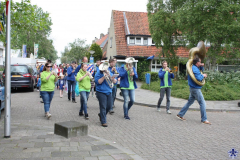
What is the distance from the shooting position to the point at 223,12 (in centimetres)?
1506

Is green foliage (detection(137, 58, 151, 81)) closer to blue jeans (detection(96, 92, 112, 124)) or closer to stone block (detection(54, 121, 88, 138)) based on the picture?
blue jeans (detection(96, 92, 112, 124))

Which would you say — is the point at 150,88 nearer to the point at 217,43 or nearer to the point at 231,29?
the point at 217,43

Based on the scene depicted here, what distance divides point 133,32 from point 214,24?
13494 millimetres

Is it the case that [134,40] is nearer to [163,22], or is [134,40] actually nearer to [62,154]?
[163,22]

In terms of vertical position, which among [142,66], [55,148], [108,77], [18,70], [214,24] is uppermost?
[214,24]

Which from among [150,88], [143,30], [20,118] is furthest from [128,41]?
[20,118]

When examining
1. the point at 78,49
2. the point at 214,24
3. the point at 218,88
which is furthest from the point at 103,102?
the point at 78,49

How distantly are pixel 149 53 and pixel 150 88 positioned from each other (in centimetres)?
1033

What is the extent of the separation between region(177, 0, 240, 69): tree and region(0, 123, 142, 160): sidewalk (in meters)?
12.5

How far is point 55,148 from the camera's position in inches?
178

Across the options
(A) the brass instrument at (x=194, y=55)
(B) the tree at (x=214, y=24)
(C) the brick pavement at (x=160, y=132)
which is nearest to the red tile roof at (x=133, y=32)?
(B) the tree at (x=214, y=24)

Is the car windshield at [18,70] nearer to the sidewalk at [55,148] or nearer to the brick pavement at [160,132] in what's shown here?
the brick pavement at [160,132]

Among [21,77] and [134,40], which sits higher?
[134,40]

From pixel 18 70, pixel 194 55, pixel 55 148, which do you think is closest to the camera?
pixel 55 148
